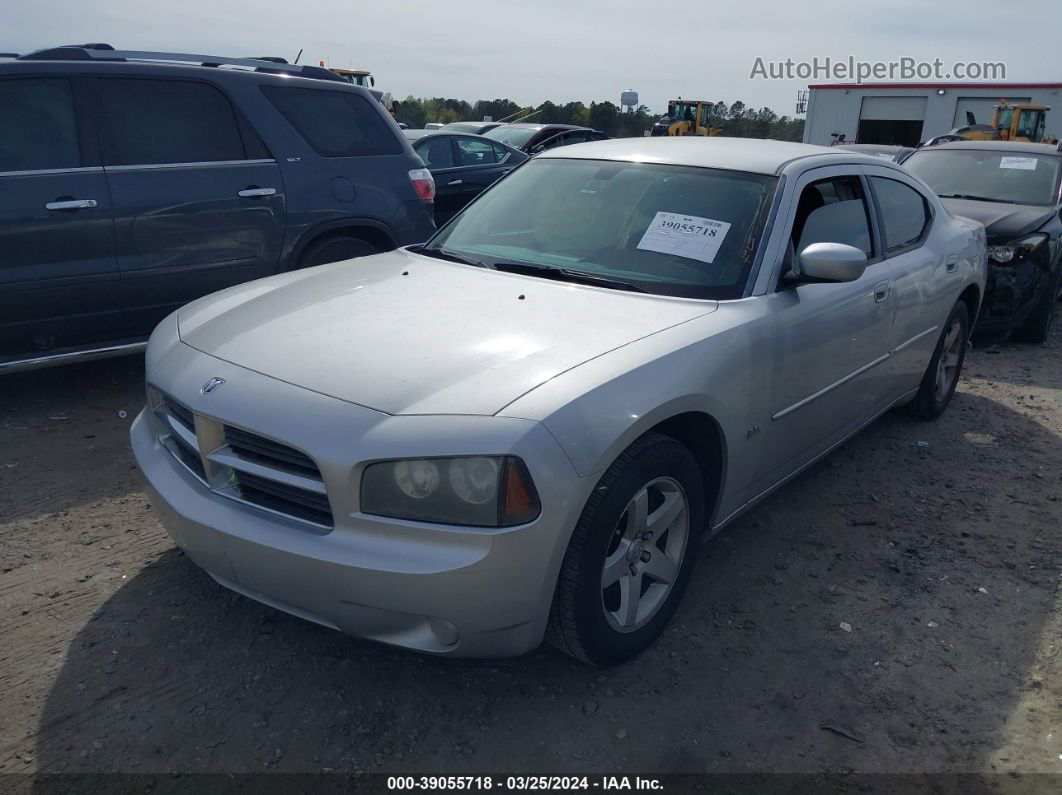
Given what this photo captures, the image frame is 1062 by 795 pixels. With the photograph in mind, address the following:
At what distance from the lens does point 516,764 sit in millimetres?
2479

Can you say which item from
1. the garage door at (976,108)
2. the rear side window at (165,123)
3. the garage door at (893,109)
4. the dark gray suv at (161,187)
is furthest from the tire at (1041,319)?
the garage door at (893,109)

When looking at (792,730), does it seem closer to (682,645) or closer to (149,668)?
(682,645)

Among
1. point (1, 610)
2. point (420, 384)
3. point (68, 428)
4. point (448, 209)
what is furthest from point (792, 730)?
point (448, 209)

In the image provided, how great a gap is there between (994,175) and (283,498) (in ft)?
26.6

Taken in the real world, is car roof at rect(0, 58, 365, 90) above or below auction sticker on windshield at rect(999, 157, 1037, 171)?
above

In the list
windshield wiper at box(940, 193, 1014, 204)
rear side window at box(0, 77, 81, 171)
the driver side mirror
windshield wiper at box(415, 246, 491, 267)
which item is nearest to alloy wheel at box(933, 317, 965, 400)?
the driver side mirror

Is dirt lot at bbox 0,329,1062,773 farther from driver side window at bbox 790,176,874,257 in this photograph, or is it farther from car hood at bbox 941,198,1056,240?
car hood at bbox 941,198,1056,240

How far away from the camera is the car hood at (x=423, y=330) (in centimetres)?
254

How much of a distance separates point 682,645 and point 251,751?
1460 mm

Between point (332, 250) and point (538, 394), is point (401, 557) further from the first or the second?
point (332, 250)

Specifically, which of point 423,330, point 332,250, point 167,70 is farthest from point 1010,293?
point 167,70

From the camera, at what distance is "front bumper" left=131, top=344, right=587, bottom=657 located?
232 centimetres

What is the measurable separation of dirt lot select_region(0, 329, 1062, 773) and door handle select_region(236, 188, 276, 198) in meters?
2.02

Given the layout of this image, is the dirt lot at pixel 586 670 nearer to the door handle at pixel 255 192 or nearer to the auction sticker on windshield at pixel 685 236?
the auction sticker on windshield at pixel 685 236
